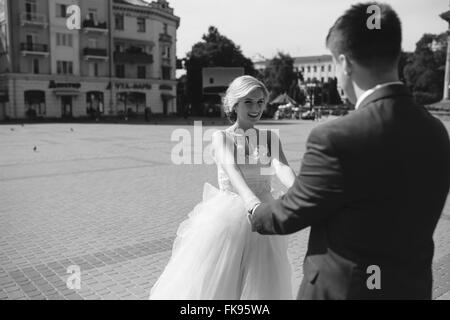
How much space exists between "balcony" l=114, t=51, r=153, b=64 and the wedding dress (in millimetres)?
49869

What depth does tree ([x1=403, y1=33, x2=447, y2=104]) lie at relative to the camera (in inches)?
2857

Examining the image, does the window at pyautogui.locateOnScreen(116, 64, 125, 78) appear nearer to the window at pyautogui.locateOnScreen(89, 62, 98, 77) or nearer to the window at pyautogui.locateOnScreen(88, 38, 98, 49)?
Result: the window at pyautogui.locateOnScreen(89, 62, 98, 77)

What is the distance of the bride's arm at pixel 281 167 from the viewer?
2.83 meters

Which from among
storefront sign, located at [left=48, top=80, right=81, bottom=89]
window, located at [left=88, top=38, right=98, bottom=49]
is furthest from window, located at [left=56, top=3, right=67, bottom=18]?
storefront sign, located at [left=48, top=80, right=81, bottom=89]

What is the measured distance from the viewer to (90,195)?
8.55 meters

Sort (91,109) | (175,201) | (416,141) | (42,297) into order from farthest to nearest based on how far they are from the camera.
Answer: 1. (91,109)
2. (175,201)
3. (42,297)
4. (416,141)

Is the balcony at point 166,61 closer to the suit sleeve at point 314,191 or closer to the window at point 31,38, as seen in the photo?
the window at point 31,38

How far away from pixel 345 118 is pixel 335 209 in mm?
339

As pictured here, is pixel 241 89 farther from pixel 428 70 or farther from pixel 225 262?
pixel 428 70

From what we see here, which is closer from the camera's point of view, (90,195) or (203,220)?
(203,220)

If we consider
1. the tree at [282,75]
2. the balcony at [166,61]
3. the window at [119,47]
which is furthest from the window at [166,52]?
the tree at [282,75]

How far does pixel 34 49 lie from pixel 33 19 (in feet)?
9.85

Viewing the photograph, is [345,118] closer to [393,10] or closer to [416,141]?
[416,141]

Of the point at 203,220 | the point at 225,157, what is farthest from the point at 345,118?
the point at 203,220
